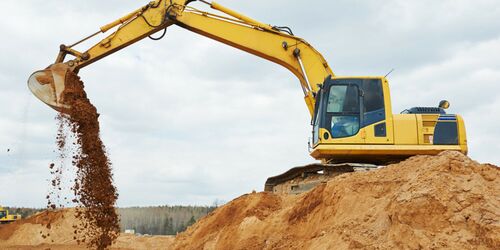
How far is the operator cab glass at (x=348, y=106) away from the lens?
11.5 m

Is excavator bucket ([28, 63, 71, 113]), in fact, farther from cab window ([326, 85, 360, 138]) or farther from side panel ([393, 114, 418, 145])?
side panel ([393, 114, 418, 145])

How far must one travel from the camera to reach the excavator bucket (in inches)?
457

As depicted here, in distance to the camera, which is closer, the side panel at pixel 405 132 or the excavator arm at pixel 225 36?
the side panel at pixel 405 132

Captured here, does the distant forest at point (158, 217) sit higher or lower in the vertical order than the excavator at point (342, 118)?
lower

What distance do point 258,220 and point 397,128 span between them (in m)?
3.41

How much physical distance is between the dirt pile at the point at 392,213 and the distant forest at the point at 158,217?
23594mm

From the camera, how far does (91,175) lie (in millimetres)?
10891

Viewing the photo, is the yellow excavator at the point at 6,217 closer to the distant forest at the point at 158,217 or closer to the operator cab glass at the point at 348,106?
the distant forest at the point at 158,217

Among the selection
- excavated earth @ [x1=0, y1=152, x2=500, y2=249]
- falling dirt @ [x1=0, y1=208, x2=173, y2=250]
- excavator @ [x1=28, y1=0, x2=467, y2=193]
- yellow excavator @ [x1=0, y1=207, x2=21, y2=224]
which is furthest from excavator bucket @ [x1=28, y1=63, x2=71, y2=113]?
yellow excavator @ [x1=0, y1=207, x2=21, y2=224]

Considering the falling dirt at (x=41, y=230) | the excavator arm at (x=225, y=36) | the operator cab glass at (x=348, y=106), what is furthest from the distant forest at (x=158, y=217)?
the operator cab glass at (x=348, y=106)

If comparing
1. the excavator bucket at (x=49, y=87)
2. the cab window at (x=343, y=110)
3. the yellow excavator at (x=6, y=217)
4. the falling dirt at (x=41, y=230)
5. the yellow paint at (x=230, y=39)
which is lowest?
the falling dirt at (x=41, y=230)

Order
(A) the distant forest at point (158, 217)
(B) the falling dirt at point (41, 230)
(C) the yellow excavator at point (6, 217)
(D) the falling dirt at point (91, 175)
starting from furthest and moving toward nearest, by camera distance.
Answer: (A) the distant forest at point (158, 217) → (C) the yellow excavator at point (6, 217) → (B) the falling dirt at point (41, 230) → (D) the falling dirt at point (91, 175)

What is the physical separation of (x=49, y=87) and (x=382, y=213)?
7384 millimetres

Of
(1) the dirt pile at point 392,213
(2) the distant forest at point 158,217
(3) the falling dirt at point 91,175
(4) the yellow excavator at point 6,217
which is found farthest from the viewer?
(2) the distant forest at point 158,217
